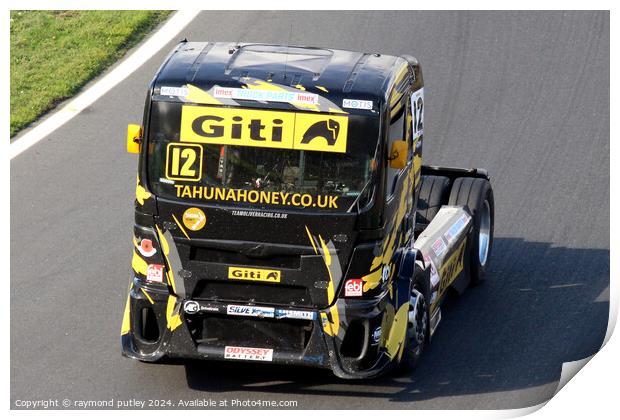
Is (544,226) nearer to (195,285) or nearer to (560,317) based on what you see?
(560,317)

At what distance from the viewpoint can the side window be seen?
10.6m

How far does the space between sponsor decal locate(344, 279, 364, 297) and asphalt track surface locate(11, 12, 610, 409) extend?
101cm

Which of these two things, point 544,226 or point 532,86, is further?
point 532,86

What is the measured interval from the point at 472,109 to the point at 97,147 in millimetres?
5234

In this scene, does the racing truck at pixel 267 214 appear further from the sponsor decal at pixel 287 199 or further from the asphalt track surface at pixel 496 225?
the asphalt track surface at pixel 496 225

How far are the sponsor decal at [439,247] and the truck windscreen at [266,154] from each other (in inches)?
86.8

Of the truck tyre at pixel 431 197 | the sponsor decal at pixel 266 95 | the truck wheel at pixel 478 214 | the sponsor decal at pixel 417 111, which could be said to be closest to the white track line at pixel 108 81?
the truck tyre at pixel 431 197

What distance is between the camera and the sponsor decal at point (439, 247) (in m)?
12.3

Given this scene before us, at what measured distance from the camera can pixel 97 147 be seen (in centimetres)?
1667

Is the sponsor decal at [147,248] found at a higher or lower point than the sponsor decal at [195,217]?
lower

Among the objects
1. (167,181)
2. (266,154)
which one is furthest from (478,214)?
(167,181)

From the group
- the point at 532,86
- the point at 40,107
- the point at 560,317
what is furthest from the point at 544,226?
the point at 40,107

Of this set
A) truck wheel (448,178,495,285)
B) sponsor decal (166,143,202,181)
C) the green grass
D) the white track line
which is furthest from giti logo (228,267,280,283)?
the green grass

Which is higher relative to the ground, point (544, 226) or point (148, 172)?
point (148, 172)
